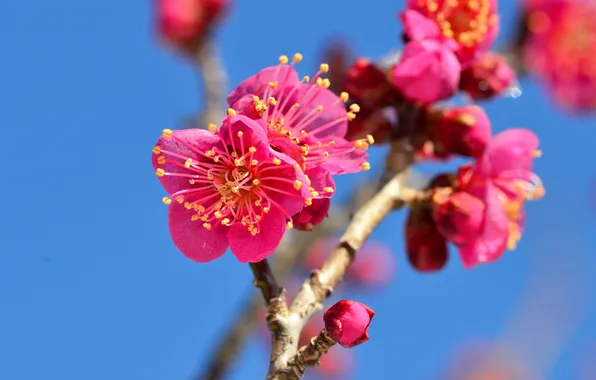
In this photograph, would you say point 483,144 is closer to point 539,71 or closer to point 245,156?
point 245,156

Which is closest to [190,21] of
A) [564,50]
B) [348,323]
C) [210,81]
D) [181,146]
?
[210,81]

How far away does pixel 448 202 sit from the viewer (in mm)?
2332

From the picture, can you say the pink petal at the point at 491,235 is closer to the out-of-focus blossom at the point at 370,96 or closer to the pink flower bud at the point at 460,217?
the pink flower bud at the point at 460,217

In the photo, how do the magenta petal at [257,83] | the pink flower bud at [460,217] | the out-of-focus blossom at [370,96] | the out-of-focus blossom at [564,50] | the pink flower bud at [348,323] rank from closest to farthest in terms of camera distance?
the pink flower bud at [348,323] → the magenta petal at [257,83] → the pink flower bud at [460,217] → the out-of-focus blossom at [370,96] → the out-of-focus blossom at [564,50]

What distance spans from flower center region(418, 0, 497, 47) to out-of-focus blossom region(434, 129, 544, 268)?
1.08ft

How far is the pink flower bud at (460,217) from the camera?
229 cm

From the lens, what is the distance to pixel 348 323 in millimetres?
1692

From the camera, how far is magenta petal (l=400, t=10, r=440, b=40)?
2393mm

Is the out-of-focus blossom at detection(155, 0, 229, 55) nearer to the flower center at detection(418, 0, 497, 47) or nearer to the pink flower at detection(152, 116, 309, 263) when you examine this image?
the flower center at detection(418, 0, 497, 47)

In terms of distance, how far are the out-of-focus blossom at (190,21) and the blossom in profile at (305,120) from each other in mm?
3060

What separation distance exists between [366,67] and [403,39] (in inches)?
6.1

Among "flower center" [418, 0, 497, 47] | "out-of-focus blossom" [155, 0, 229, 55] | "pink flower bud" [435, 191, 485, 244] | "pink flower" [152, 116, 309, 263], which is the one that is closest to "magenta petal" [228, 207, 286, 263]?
"pink flower" [152, 116, 309, 263]

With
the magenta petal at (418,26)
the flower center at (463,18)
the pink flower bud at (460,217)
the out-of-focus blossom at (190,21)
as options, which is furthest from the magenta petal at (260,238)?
the out-of-focus blossom at (190,21)

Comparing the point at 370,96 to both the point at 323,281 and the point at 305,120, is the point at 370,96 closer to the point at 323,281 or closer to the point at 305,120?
the point at 305,120
